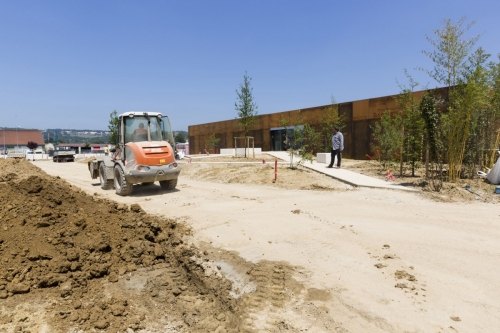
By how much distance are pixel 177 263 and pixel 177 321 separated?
4.97ft

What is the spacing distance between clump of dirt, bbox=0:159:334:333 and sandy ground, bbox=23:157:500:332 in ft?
0.83

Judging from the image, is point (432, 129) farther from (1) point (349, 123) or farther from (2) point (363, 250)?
(1) point (349, 123)

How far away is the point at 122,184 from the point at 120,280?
650 centimetres

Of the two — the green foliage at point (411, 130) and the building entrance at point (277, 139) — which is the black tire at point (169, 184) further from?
the building entrance at point (277, 139)

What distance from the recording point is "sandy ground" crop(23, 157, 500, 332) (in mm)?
3395

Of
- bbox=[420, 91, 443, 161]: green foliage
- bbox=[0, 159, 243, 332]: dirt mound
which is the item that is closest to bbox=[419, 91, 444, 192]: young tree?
bbox=[420, 91, 443, 161]: green foliage

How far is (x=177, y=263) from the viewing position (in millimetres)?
4895

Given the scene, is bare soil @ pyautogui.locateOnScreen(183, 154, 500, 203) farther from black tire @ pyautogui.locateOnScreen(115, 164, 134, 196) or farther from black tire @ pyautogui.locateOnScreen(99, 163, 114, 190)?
black tire @ pyautogui.locateOnScreen(115, 164, 134, 196)

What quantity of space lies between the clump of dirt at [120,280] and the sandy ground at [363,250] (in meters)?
0.25

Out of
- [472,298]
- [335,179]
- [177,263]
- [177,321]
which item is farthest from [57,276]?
[335,179]

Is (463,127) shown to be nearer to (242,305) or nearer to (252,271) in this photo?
(252,271)

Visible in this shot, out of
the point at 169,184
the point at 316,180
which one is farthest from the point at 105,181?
the point at 316,180

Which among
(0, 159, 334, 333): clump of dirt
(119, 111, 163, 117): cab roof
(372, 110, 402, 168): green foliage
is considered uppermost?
(119, 111, 163, 117): cab roof

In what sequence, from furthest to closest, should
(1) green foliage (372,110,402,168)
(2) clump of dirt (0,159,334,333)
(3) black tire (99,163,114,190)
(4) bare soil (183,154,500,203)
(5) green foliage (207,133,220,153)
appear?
(5) green foliage (207,133,220,153), (1) green foliage (372,110,402,168), (3) black tire (99,163,114,190), (4) bare soil (183,154,500,203), (2) clump of dirt (0,159,334,333)
